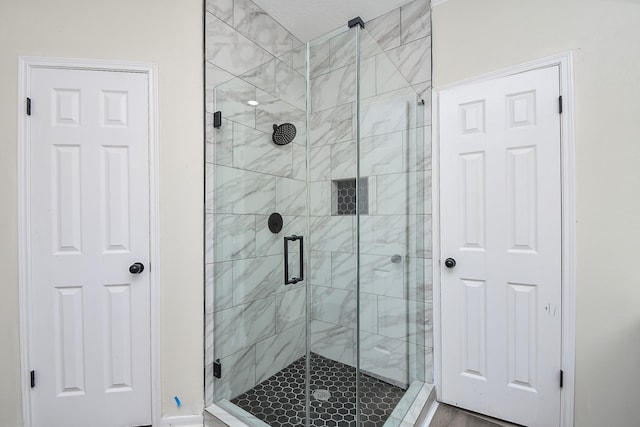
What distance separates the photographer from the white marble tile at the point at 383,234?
136 cm

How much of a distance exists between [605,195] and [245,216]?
1940 millimetres

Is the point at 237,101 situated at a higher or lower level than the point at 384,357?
higher

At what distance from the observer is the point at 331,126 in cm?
149

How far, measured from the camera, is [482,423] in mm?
1607

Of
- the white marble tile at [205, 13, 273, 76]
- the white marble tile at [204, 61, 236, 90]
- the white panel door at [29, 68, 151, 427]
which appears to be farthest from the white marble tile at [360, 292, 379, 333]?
the white marble tile at [205, 13, 273, 76]

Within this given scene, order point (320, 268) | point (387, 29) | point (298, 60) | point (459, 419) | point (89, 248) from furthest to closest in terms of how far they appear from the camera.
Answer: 1. point (387, 29)
2. point (298, 60)
3. point (459, 419)
4. point (89, 248)
5. point (320, 268)

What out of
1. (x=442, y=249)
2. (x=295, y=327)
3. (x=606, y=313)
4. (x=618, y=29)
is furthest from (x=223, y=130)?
(x=606, y=313)

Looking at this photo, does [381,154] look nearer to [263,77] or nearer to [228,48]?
[263,77]

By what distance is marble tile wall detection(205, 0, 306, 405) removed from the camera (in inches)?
67.7

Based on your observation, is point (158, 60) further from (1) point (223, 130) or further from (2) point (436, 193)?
(2) point (436, 193)

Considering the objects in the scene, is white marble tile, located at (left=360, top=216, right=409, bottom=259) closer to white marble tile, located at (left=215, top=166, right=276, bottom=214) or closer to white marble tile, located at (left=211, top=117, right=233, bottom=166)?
white marble tile, located at (left=215, top=166, right=276, bottom=214)

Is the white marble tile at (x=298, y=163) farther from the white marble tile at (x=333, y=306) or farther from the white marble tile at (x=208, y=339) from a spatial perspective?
the white marble tile at (x=208, y=339)

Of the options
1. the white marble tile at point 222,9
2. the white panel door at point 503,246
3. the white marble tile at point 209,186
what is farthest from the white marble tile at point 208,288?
the white marble tile at point 222,9

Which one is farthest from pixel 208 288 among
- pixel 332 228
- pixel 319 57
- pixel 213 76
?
pixel 319 57
